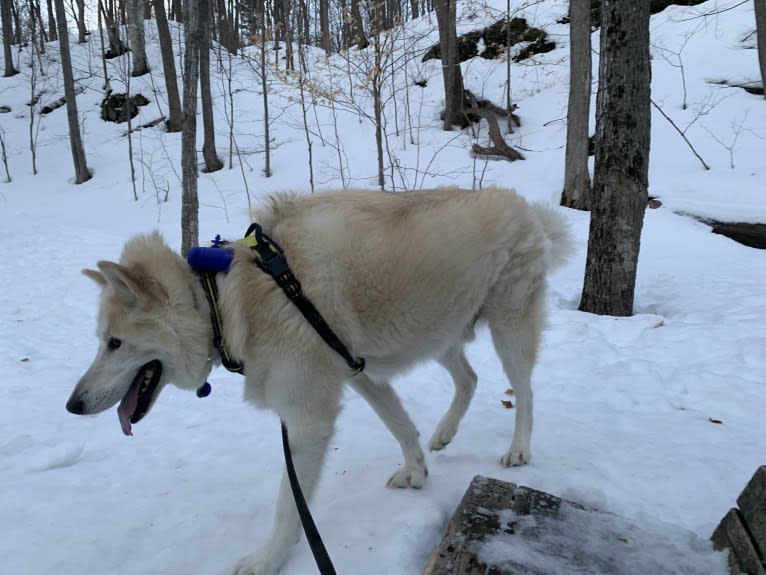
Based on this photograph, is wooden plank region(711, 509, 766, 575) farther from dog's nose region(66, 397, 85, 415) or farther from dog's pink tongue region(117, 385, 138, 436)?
dog's nose region(66, 397, 85, 415)

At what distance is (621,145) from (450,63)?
11099mm

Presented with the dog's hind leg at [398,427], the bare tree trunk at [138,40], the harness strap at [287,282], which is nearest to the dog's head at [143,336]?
the harness strap at [287,282]

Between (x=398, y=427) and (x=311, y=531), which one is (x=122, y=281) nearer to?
(x=311, y=531)

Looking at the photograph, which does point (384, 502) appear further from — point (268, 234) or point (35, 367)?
point (35, 367)

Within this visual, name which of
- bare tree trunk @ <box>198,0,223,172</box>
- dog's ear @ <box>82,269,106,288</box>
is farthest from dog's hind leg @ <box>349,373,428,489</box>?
bare tree trunk @ <box>198,0,223,172</box>

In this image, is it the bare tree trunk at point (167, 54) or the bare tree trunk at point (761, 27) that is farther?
the bare tree trunk at point (167, 54)

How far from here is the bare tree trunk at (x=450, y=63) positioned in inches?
580

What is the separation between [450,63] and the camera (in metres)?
14.7

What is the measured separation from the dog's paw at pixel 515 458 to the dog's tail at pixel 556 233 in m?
1.03

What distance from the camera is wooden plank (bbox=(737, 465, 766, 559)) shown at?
1.49 metres

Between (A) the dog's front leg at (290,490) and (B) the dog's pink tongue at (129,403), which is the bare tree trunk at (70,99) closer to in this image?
(B) the dog's pink tongue at (129,403)

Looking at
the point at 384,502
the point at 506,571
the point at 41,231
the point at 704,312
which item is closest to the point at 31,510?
the point at 384,502

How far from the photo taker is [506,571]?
160cm

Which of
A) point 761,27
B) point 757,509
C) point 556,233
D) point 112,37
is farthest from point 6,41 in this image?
point 757,509
